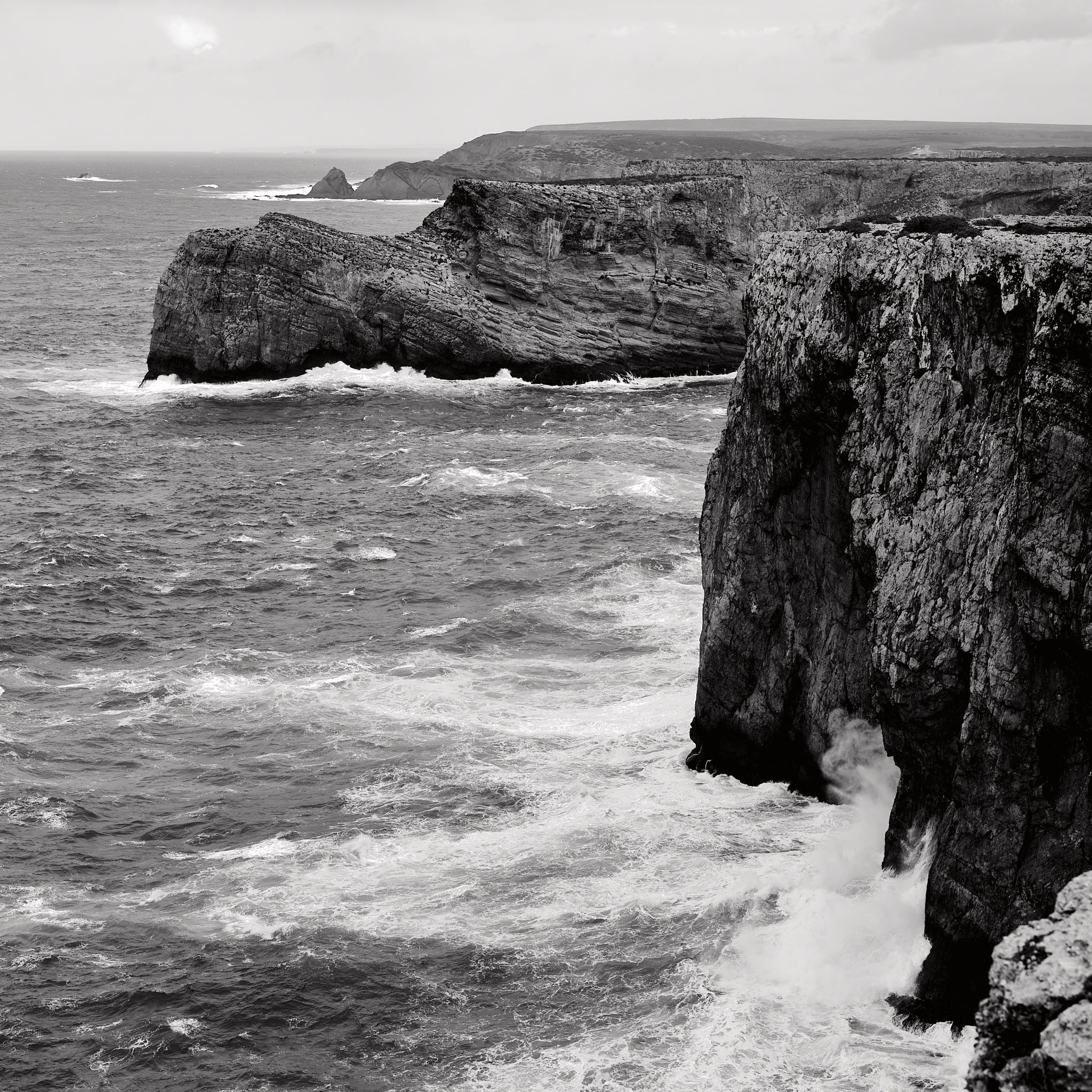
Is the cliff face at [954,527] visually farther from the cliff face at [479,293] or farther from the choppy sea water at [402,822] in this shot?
the cliff face at [479,293]

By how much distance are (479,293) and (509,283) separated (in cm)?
231

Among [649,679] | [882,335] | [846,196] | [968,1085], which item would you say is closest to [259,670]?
[649,679]

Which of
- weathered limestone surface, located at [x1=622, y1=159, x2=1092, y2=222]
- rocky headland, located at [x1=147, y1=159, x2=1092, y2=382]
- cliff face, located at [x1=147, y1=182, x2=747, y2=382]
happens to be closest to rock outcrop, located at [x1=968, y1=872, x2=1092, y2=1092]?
rocky headland, located at [x1=147, y1=159, x2=1092, y2=382]

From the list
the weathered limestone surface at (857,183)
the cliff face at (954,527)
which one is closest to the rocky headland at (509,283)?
the weathered limestone surface at (857,183)

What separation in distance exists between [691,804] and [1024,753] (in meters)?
12.3

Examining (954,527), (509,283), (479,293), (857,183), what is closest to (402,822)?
(954,527)

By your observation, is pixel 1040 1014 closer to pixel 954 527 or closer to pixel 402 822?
pixel 954 527

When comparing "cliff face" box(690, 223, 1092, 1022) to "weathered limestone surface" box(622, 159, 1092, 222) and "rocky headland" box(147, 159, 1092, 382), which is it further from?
"weathered limestone surface" box(622, 159, 1092, 222)

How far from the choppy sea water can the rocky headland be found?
24473 millimetres

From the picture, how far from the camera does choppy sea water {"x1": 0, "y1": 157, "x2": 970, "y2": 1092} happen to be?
2608cm

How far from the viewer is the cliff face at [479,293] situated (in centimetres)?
8881

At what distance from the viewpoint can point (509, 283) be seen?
3686 inches

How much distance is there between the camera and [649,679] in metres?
43.0

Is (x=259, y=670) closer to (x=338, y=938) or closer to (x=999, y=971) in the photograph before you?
(x=338, y=938)
